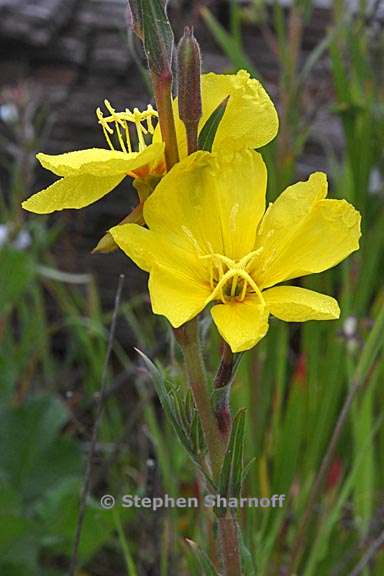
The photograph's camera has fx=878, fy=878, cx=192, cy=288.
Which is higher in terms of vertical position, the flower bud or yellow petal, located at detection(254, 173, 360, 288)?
the flower bud

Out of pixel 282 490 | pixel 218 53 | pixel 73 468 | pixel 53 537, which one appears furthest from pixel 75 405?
pixel 218 53

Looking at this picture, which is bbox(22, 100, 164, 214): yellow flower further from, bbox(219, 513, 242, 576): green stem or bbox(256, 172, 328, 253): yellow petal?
bbox(219, 513, 242, 576): green stem

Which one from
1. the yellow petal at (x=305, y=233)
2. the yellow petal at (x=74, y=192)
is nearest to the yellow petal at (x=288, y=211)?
the yellow petal at (x=305, y=233)

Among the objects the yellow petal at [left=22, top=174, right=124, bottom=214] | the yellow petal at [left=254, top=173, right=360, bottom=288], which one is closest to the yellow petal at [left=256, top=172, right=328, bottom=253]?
the yellow petal at [left=254, top=173, right=360, bottom=288]

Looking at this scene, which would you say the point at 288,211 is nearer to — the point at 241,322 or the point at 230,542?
the point at 241,322

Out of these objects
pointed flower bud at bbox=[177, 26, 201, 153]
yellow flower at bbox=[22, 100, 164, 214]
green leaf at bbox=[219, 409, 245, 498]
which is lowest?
green leaf at bbox=[219, 409, 245, 498]

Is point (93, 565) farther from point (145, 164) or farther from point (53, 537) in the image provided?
point (145, 164)
